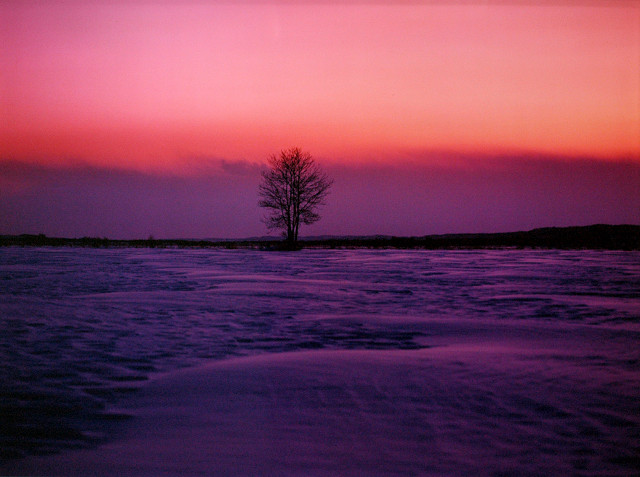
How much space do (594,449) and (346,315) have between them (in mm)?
3981

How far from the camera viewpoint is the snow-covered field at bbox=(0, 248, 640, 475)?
2.49 meters

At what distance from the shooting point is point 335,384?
11.6ft

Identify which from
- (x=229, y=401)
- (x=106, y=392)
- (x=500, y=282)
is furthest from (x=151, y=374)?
(x=500, y=282)

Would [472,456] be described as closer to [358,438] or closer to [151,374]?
[358,438]

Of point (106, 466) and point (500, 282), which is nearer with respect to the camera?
point (106, 466)

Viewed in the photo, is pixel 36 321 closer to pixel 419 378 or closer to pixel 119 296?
pixel 119 296

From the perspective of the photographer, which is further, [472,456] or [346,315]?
[346,315]

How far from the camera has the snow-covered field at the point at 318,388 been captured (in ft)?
8.16

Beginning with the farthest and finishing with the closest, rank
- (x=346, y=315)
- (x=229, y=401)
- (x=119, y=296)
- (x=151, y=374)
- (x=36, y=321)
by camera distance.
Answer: (x=119, y=296)
(x=346, y=315)
(x=36, y=321)
(x=151, y=374)
(x=229, y=401)

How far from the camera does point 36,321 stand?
564cm

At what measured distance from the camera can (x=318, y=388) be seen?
347 cm

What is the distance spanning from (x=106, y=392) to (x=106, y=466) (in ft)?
3.42

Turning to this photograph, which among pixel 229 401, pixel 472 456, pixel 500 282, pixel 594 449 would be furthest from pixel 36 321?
pixel 500 282

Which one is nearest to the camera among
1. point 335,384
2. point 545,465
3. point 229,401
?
point 545,465
